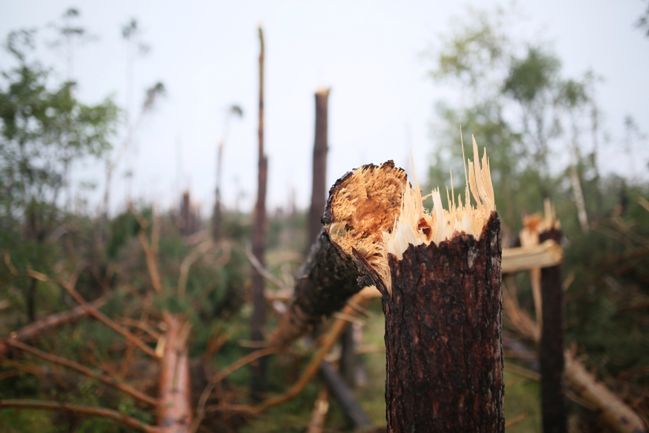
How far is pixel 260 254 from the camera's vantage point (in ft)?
17.5

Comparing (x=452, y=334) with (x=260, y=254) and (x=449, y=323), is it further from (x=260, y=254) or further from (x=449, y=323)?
(x=260, y=254)

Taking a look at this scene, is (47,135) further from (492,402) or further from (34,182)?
(492,402)

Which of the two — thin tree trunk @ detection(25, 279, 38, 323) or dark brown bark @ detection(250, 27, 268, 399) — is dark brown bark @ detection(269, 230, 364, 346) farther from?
thin tree trunk @ detection(25, 279, 38, 323)

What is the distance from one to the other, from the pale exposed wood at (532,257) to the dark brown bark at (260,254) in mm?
3459

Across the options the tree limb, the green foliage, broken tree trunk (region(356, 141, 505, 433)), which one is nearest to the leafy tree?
the green foliage

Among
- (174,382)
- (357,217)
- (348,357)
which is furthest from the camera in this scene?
(348,357)

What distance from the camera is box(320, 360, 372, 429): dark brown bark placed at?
428 cm

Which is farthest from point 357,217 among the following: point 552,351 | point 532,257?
point 552,351

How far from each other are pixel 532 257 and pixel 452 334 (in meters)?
2.34

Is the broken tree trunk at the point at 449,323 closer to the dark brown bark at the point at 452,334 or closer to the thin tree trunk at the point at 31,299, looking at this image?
the dark brown bark at the point at 452,334

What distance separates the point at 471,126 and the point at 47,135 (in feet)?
41.4

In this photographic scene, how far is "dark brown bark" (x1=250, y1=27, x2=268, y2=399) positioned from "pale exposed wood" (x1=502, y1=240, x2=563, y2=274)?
346 centimetres

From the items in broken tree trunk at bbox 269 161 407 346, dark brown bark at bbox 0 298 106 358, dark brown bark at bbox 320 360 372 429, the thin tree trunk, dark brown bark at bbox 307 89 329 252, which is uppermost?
dark brown bark at bbox 307 89 329 252

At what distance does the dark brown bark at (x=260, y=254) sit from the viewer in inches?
205
